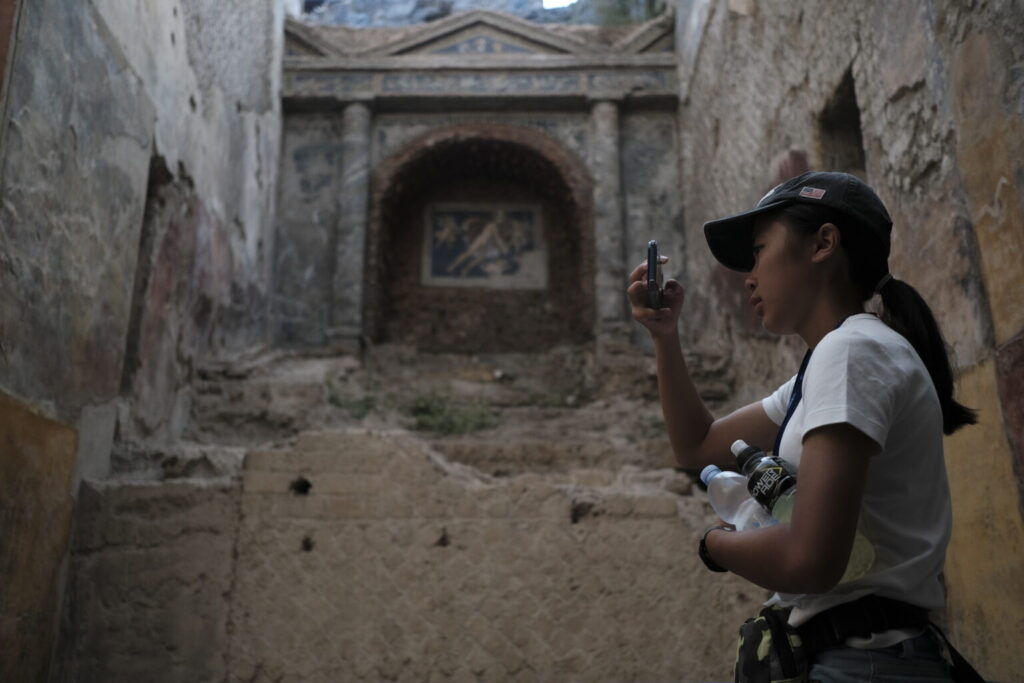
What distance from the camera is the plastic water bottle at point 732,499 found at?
120cm

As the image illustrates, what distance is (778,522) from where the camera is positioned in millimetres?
1125

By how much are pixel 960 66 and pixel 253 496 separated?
3178mm

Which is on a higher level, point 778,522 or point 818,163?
point 818,163

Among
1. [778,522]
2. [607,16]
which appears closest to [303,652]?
[778,522]

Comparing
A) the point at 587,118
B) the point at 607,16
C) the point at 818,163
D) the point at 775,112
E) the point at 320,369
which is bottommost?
the point at 320,369

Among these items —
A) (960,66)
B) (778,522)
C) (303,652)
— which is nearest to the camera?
(778,522)

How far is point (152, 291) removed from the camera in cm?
497

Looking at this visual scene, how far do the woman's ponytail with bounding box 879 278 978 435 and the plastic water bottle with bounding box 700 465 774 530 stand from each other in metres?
0.35

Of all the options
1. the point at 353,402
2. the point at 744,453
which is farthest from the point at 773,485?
the point at 353,402

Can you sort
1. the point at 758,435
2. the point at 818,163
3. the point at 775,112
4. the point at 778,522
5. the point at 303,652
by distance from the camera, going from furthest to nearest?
the point at 775,112 → the point at 818,163 → the point at 303,652 → the point at 758,435 → the point at 778,522

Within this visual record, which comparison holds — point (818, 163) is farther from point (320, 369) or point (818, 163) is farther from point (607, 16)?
point (607, 16)

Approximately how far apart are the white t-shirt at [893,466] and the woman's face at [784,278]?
145 millimetres

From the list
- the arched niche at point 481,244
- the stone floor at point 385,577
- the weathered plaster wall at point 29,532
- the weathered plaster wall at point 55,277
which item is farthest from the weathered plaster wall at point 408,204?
the weathered plaster wall at point 29,532

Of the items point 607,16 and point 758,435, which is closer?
point 758,435
